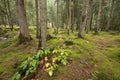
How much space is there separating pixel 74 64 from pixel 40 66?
138 cm

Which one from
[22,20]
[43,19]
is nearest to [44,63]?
[43,19]

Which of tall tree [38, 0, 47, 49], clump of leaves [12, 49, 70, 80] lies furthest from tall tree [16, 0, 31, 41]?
clump of leaves [12, 49, 70, 80]

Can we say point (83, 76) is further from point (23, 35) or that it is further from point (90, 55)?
point (23, 35)

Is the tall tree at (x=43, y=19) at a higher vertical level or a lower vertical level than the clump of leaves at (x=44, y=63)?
higher

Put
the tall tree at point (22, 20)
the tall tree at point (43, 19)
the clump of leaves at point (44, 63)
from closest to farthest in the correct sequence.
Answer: the clump of leaves at point (44, 63) < the tall tree at point (43, 19) < the tall tree at point (22, 20)

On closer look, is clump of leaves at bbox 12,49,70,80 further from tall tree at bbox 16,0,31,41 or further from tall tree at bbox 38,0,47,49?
tall tree at bbox 16,0,31,41

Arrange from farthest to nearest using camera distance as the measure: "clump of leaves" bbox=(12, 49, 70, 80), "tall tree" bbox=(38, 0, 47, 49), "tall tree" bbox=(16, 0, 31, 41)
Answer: "tall tree" bbox=(16, 0, 31, 41) → "tall tree" bbox=(38, 0, 47, 49) → "clump of leaves" bbox=(12, 49, 70, 80)

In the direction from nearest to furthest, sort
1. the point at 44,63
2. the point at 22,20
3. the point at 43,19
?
1. the point at 44,63
2. the point at 43,19
3. the point at 22,20

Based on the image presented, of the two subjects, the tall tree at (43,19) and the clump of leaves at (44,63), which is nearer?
the clump of leaves at (44,63)

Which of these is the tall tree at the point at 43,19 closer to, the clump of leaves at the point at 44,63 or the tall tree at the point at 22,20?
the clump of leaves at the point at 44,63

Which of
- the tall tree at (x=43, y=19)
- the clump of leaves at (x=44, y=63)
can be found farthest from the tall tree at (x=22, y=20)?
the clump of leaves at (x=44, y=63)

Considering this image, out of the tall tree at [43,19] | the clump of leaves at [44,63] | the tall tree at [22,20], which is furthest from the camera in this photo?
the tall tree at [22,20]

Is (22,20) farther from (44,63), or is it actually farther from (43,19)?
(44,63)

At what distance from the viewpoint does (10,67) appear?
686 centimetres
